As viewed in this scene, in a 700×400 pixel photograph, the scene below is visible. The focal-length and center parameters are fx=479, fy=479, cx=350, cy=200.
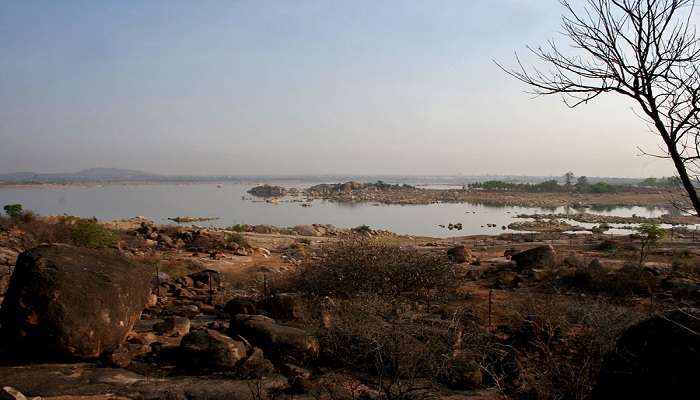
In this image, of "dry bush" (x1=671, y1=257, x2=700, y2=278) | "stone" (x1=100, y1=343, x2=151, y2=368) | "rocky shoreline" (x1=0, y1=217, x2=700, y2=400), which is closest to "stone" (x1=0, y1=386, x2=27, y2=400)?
"rocky shoreline" (x1=0, y1=217, x2=700, y2=400)

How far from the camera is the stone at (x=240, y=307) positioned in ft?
34.1

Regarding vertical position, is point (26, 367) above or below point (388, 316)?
below

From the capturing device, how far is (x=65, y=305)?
7320 millimetres

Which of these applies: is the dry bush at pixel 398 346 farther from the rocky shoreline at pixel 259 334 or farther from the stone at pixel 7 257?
the stone at pixel 7 257

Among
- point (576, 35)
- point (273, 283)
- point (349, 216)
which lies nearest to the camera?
point (576, 35)

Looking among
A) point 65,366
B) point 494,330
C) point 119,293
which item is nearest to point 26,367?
point 65,366

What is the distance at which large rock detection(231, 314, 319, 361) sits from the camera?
7.82m

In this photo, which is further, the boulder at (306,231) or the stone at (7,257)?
the boulder at (306,231)

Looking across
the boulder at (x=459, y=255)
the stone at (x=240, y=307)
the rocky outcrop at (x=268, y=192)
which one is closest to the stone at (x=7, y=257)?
A: the stone at (x=240, y=307)

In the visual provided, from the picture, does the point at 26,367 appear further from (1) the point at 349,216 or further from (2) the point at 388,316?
(1) the point at 349,216

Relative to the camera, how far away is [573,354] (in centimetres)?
823

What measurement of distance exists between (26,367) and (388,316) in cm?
556

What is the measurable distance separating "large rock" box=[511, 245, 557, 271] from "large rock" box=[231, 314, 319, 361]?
11.8 metres

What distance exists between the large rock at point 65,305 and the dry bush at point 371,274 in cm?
470
